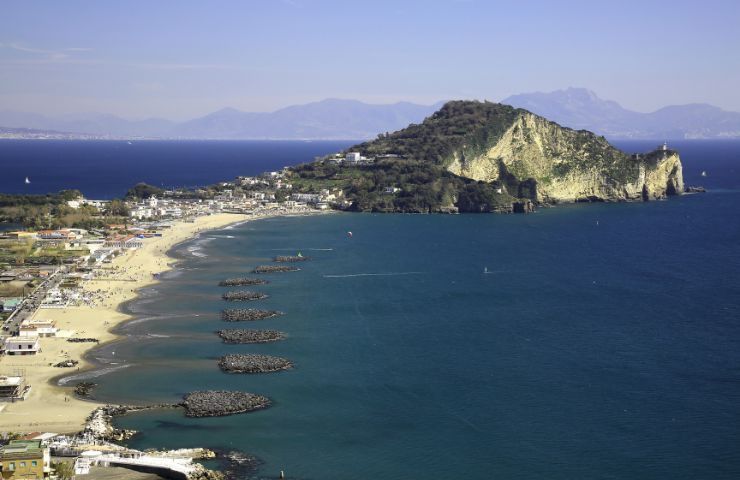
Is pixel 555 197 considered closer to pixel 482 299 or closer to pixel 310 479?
pixel 482 299

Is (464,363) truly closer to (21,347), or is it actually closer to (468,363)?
(468,363)

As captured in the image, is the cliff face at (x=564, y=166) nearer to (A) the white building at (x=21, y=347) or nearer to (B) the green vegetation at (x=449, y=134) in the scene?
(B) the green vegetation at (x=449, y=134)

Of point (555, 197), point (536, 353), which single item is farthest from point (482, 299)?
point (555, 197)

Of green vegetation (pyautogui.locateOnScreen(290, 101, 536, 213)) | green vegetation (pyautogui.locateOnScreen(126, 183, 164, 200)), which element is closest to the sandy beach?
green vegetation (pyautogui.locateOnScreen(126, 183, 164, 200))

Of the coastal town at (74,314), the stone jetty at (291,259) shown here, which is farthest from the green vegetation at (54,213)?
the stone jetty at (291,259)

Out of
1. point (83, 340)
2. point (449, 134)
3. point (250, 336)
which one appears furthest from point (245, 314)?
point (449, 134)
